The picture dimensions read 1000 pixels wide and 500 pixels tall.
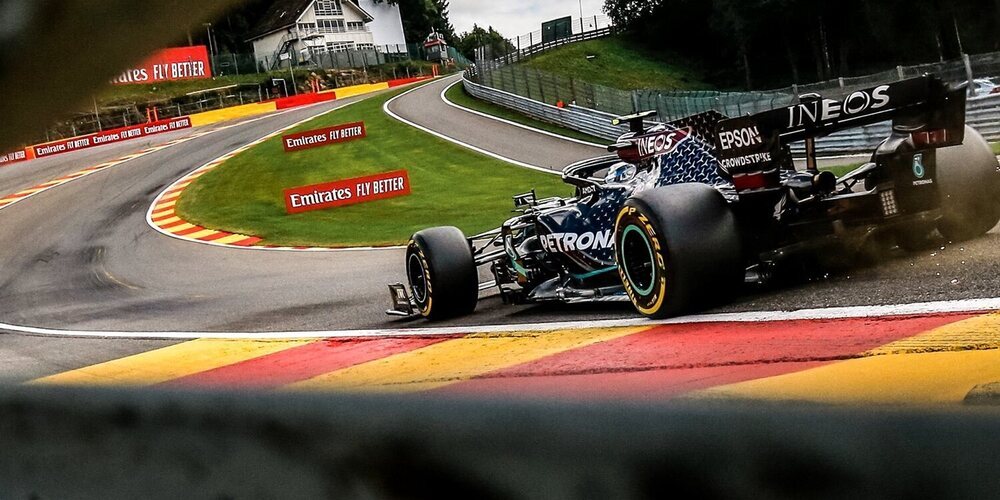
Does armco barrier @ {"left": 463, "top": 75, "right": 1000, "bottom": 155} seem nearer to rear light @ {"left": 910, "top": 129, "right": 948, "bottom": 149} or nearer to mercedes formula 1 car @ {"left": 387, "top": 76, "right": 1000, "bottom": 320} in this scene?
mercedes formula 1 car @ {"left": 387, "top": 76, "right": 1000, "bottom": 320}

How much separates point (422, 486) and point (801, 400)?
0.99 feet

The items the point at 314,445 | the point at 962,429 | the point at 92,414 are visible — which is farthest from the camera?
the point at 92,414

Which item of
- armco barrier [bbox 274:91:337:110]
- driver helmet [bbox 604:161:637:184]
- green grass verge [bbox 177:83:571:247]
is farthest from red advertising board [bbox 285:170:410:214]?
driver helmet [bbox 604:161:637:184]

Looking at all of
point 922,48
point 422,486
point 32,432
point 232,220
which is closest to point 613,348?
point 922,48

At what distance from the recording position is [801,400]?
564mm

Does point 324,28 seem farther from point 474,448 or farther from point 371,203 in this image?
point 371,203

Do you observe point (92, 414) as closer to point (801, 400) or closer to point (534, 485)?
point (534, 485)

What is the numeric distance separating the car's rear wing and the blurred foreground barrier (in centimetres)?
386

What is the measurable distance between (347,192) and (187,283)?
334 inches

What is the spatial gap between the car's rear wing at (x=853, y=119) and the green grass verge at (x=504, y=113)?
16767mm

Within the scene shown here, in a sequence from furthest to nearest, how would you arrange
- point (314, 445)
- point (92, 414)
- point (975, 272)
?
point (975, 272) → point (92, 414) → point (314, 445)

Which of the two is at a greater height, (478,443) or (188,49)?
(188,49)

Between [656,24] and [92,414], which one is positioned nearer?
[92,414]

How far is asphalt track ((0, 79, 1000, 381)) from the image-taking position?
4.39 meters
